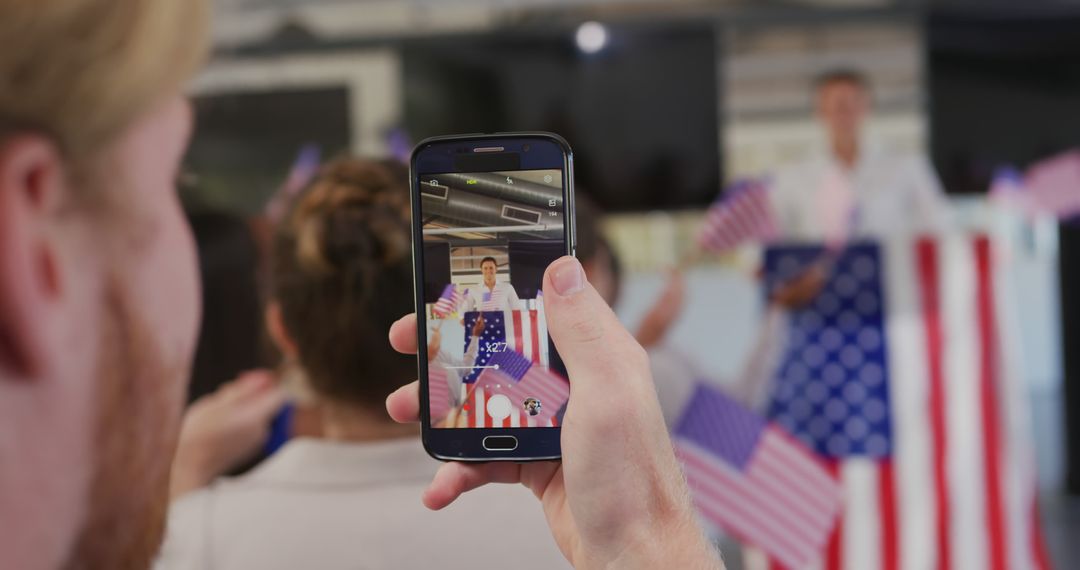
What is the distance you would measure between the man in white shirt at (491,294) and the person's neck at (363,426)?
336 millimetres

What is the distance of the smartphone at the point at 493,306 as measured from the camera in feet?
1.94

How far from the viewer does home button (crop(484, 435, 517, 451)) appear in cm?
60

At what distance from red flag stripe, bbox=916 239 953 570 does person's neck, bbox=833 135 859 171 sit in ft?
4.60

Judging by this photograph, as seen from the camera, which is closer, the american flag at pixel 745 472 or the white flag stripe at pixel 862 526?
the american flag at pixel 745 472

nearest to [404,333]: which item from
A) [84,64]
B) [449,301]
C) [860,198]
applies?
[449,301]

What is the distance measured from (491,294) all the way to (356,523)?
316mm

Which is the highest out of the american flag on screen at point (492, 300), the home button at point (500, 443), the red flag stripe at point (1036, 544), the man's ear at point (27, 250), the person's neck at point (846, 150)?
the person's neck at point (846, 150)

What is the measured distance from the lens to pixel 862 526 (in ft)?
7.08

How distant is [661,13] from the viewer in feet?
14.0

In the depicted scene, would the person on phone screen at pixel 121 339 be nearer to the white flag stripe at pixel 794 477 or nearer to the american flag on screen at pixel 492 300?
the american flag on screen at pixel 492 300

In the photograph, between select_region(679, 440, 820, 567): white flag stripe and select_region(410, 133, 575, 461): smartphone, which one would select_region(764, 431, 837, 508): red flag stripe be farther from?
select_region(410, 133, 575, 461): smartphone

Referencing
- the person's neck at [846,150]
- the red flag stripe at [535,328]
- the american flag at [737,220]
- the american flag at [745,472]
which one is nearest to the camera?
the red flag stripe at [535,328]

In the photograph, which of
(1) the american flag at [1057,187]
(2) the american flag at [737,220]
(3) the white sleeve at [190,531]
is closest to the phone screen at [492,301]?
(3) the white sleeve at [190,531]

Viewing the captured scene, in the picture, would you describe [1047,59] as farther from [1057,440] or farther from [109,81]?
[109,81]
